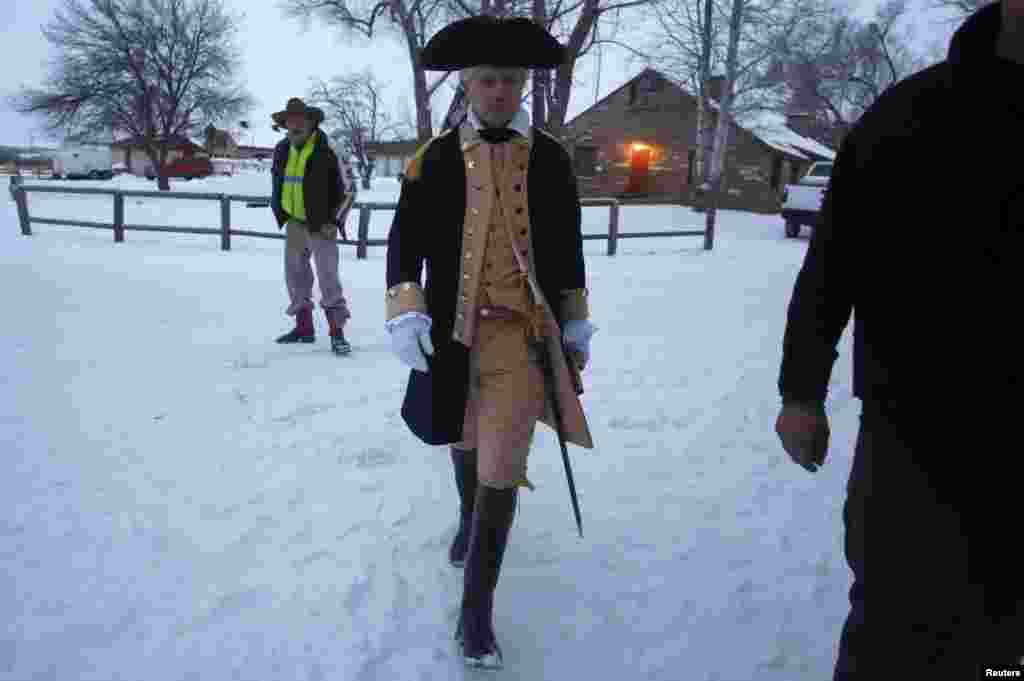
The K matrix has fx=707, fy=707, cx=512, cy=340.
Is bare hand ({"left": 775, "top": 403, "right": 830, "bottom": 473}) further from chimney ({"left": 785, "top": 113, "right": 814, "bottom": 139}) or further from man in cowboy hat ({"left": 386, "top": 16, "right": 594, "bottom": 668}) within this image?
chimney ({"left": 785, "top": 113, "right": 814, "bottom": 139})

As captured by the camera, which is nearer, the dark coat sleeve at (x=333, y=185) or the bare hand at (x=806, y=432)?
the bare hand at (x=806, y=432)

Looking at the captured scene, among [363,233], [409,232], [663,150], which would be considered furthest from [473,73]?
[663,150]

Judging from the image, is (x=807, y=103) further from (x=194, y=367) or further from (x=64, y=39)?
(x=194, y=367)

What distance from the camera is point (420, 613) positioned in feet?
8.39

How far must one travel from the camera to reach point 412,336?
228 cm

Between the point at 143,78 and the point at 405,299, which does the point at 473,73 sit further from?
the point at 143,78

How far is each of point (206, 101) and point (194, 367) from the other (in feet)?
104

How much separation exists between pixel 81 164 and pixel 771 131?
120ft

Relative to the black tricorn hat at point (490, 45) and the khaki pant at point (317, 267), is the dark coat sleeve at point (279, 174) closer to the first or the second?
the khaki pant at point (317, 267)

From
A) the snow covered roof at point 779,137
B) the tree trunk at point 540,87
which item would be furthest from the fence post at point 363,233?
the snow covered roof at point 779,137

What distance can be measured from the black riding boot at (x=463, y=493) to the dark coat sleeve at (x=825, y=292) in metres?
1.27

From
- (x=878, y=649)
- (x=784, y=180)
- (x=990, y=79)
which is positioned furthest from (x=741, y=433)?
(x=784, y=180)

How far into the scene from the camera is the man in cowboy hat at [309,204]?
5488 mm

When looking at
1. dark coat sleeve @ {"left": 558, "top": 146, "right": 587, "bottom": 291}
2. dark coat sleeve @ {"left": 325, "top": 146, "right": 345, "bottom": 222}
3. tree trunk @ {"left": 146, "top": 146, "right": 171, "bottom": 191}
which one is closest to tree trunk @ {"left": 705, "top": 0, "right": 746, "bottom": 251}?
dark coat sleeve @ {"left": 325, "top": 146, "right": 345, "bottom": 222}
